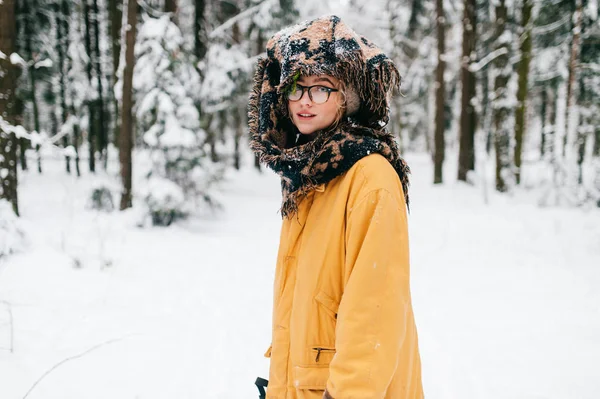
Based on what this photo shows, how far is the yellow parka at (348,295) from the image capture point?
4.22 feet

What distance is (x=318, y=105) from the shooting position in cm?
154

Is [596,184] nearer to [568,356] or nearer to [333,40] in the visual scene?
[568,356]

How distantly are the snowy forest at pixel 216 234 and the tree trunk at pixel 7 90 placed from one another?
0.04 m

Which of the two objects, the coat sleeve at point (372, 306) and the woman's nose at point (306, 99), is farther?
the woman's nose at point (306, 99)

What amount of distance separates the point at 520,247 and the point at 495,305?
304cm

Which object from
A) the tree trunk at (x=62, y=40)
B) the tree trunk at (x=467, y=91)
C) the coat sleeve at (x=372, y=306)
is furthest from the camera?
the tree trunk at (x=62, y=40)

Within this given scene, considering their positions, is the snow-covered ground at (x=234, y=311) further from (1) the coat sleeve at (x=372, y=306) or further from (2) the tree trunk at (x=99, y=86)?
(2) the tree trunk at (x=99, y=86)

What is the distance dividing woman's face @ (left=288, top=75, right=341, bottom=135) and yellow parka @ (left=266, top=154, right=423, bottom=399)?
25cm

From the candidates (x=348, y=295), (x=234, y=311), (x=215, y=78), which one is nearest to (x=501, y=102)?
(x=215, y=78)

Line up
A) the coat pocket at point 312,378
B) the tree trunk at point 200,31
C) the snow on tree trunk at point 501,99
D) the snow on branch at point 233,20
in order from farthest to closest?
the tree trunk at point 200,31, the snow on branch at point 233,20, the snow on tree trunk at point 501,99, the coat pocket at point 312,378

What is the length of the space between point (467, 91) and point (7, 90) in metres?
14.4

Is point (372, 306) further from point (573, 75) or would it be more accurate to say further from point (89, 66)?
point (89, 66)

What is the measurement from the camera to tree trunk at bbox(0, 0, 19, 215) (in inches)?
281

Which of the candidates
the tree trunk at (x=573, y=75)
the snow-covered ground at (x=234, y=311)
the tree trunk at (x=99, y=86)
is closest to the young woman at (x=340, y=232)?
the snow-covered ground at (x=234, y=311)
